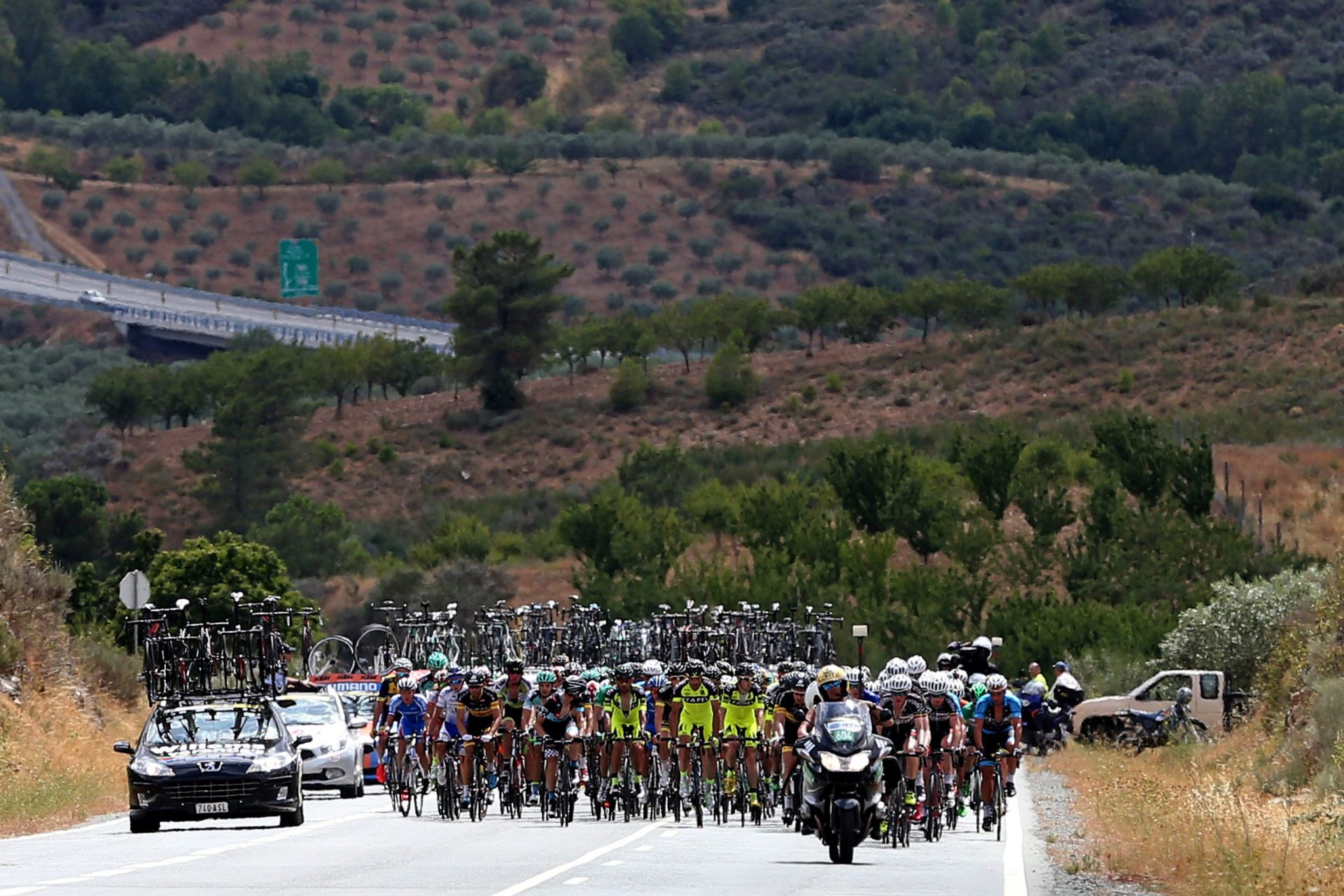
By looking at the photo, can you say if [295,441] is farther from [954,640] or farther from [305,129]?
[305,129]

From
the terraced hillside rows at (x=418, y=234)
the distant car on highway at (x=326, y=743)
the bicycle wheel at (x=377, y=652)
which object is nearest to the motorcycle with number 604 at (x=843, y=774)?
the distant car on highway at (x=326, y=743)

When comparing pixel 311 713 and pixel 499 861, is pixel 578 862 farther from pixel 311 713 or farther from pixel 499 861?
pixel 311 713

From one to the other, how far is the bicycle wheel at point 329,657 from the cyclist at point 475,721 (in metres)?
18.5

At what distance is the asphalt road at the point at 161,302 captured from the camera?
135250 millimetres

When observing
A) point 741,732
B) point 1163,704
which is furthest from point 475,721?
point 1163,704

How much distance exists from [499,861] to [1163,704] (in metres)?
26.5

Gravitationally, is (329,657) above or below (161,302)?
below

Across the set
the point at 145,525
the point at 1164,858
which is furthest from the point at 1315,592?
the point at 145,525

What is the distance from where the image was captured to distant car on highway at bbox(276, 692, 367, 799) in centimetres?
3622

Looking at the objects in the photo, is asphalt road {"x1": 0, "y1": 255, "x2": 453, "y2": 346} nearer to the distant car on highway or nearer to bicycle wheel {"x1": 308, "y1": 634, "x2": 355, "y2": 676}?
bicycle wheel {"x1": 308, "y1": 634, "x2": 355, "y2": 676}

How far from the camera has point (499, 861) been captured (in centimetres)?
2306

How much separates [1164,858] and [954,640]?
3868cm

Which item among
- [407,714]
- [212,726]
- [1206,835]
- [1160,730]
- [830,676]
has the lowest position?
[1160,730]

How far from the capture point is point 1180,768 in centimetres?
3906
